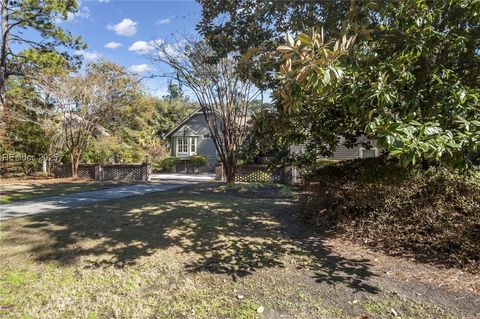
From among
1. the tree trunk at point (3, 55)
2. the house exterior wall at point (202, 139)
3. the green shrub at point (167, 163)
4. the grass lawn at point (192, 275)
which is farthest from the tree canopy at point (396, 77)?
the house exterior wall at point (202, 139)

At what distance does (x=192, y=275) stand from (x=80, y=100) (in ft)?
54.6

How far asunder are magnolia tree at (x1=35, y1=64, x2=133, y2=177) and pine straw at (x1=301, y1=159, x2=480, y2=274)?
15924 mm

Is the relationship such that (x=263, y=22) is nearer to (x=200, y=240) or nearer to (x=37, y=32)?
(x=200, y=240)

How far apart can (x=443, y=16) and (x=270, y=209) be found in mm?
4627

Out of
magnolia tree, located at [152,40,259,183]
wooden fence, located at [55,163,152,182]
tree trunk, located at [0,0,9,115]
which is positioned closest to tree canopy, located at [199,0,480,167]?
magnolia tree, located at [152,40,259,183]

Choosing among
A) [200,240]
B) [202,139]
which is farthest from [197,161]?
[200,240]

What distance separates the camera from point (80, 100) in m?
17.2

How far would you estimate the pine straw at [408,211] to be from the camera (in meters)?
3.64

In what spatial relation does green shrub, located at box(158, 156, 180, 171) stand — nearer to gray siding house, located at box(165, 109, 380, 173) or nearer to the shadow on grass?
gray siding house, located at box(165, 109, 380, 173)

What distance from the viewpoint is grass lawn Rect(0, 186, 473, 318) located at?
2809 mm

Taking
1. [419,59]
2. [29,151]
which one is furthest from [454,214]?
[29,151]

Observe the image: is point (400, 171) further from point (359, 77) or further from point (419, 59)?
point (359, 77)

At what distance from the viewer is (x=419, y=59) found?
12.5 ft

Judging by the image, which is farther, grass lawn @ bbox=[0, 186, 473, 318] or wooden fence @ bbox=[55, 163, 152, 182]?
wooden fence @ bbox=[55, 163, 152, 182]
